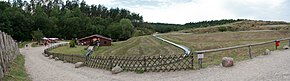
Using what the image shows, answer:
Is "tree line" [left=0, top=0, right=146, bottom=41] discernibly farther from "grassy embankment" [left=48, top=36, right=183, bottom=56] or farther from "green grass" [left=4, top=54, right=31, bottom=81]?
"green grass" [left=4, top=54, right=31, bottom=81]

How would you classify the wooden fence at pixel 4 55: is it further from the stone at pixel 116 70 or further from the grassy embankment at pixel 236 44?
the grassy embankment at pixel 236 44

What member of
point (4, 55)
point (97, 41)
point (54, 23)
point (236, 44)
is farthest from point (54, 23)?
point (4, 55)

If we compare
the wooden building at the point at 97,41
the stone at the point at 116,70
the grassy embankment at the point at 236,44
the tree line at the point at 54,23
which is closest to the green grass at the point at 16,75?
the stone at the point at 116,70

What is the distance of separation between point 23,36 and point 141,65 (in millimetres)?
87144

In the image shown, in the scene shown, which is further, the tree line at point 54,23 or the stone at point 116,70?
the tree line at point 54,23

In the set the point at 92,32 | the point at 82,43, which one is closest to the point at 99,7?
the point at 92,32

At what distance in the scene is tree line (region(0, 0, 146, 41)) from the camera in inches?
3553

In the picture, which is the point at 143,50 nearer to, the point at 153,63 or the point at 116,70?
the point at 116,70

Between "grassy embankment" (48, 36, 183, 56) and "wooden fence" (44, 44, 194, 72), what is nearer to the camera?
"wooden fence" (44, 44, 194, 72)

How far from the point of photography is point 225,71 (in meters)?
13.3

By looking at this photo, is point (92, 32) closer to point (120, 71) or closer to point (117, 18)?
point (117, 18)

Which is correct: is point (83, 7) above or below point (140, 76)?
above

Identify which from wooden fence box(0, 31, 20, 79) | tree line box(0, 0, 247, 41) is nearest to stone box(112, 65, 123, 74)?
wooden fence box(0, 31, 20, 79)

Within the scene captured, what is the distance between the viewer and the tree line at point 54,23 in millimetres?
90250
